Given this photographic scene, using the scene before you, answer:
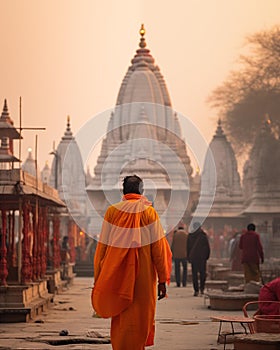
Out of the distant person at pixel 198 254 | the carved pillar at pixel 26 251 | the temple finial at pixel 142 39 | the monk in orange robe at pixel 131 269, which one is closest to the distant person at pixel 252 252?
the distant person at pixel 198 254

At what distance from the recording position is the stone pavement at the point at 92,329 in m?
11.8

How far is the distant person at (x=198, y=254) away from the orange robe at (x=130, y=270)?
10.9 m

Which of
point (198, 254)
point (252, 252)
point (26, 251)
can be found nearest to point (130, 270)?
point (26, 251)

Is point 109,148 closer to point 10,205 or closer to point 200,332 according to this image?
point 10,205

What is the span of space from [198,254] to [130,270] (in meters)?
11.3

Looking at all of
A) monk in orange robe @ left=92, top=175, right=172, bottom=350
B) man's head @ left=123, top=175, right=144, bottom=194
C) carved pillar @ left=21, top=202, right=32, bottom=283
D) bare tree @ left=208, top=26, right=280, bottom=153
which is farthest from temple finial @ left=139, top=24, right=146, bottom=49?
monk in orange robe @ left=92, top=175, right=172, bottom=350

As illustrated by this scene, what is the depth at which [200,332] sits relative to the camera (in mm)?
13297

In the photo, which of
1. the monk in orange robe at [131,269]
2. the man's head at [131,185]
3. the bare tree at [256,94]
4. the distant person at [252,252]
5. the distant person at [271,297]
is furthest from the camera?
the bare tree at [256,94]

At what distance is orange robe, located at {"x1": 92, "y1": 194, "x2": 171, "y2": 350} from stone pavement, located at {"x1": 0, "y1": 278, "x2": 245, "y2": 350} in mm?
2003

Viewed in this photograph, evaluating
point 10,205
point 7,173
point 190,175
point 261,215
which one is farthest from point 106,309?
point 190,175

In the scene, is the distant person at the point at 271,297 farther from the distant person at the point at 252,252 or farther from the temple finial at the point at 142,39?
the temple finial at the point at 142,39

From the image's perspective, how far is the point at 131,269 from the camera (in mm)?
9406

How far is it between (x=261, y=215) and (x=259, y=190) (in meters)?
1.74

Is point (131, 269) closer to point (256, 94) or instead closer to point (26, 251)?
point (26, 251)
